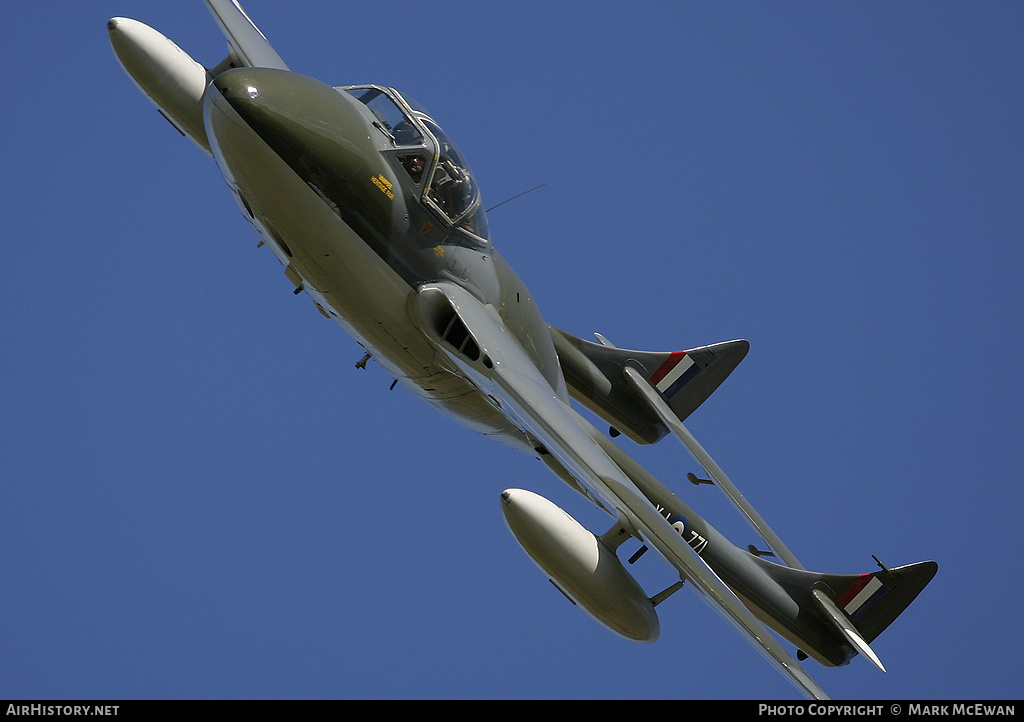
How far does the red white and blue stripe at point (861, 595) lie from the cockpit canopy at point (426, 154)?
9.44 m

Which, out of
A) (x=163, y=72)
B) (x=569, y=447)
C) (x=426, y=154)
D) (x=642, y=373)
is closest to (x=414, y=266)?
(x=426, y=154)

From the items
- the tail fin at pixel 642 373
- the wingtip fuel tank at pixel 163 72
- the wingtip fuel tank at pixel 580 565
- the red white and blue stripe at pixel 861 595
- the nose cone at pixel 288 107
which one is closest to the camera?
the nose cone at pixel 288 107

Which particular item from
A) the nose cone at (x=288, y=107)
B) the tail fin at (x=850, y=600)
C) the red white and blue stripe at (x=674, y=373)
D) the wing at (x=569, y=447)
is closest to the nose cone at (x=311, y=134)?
the nose cone at (x=288, y=107)

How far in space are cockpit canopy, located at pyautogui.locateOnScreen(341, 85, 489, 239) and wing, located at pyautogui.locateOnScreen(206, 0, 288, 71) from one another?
2.48 m

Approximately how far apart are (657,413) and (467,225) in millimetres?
6489

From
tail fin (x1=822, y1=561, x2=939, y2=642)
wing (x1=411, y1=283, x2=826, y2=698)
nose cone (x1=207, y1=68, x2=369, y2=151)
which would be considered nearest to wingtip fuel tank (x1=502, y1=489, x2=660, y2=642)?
wing (x1=411, y1=283, x2=826, y2=698)

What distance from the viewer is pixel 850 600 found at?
19.7 meters

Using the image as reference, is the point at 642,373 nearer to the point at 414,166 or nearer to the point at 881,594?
the point at 881,594

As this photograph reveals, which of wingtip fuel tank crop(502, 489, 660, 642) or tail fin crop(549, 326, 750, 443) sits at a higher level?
tail fin crop(549, 326, 750, 443)

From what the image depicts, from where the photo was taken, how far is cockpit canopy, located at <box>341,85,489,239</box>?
14.6m

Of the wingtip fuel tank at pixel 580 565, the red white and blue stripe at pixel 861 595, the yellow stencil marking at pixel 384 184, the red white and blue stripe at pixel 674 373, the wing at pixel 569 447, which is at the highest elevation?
the yellow stencil marking at pixel 384 184

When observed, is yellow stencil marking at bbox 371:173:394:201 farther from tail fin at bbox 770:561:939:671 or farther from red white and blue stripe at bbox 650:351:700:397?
tail fin at bbox 770:561:939:671

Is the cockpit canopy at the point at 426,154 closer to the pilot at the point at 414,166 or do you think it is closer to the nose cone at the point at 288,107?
the pilot at the point at 414,166

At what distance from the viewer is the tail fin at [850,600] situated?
1938 cm
